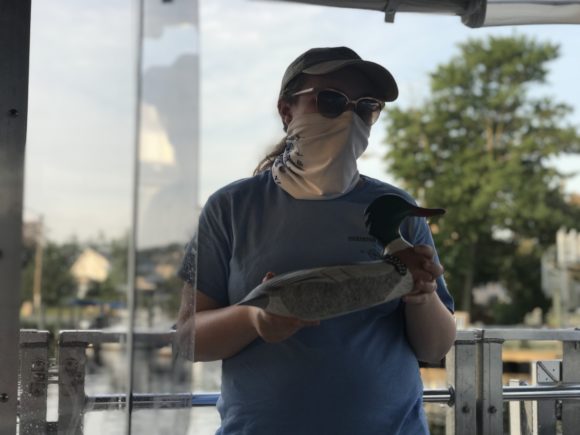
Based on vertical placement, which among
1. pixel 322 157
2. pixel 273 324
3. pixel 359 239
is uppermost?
pixel 322 157

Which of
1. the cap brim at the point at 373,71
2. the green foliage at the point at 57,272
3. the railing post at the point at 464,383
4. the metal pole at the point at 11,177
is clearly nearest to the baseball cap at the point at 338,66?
the cap brim at the point at 373,71

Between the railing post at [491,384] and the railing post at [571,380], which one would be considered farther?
the railing post at [571,380]

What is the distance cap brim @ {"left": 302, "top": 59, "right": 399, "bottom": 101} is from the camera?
1108 mm

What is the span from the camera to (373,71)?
3.72ft

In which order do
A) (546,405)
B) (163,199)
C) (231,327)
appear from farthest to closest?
(546,405)
(231,327)
(163,199)

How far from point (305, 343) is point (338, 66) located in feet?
1.37

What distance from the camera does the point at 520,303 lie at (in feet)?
64.1

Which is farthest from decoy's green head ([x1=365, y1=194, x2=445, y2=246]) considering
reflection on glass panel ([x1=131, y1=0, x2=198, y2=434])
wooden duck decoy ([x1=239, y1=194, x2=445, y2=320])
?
reflection on glass panel ([x1=131, y1=0, x2=198, y2=434])

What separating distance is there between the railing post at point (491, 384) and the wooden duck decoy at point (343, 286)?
1.30 metres

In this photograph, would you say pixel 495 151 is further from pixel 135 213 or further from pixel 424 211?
pixel 135 213

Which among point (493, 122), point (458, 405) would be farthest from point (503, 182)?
point (458, 405)

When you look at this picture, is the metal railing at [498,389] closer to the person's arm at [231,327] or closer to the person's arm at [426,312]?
the person's arm at [426,312]

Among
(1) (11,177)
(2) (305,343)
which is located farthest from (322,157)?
(1) (11,177)

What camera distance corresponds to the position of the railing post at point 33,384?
3.24 ft
